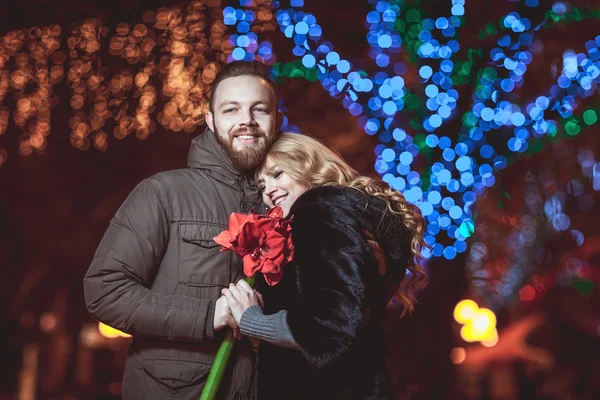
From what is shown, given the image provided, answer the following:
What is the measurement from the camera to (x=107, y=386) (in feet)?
25.3

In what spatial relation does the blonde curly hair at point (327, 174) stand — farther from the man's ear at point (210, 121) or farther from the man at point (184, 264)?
the man's ear at point (210, 121)

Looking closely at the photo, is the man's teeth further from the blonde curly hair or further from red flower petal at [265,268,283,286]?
red flower petal at [265,268,283,286]

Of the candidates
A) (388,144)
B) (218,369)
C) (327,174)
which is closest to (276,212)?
(327,174)

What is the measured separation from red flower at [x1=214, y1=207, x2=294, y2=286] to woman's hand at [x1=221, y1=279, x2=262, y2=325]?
0.08 meters

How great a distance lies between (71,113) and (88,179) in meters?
0.75

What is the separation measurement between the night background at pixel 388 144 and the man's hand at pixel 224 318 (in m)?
3.28

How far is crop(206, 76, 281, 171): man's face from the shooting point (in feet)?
8.79

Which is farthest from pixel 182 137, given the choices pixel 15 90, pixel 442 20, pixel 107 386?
pixel 442 20

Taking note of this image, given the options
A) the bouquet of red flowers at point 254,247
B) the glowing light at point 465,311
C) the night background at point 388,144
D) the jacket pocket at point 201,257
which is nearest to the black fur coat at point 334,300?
the bouquet of red flowers at point 254,247

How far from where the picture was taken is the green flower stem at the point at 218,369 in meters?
2.39

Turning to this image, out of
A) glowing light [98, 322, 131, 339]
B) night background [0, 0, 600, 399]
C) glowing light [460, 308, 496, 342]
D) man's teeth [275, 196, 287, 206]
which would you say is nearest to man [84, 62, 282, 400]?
man's teeth [275, 196, 287, 206]

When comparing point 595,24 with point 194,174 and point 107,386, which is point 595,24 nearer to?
point 194,174

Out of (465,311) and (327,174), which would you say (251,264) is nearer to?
(327,174)

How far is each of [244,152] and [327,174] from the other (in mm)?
329
